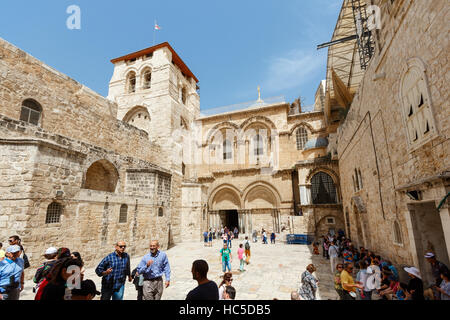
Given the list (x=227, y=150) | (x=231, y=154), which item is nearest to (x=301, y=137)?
(x=231, y=154)

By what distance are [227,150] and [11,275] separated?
18339mm

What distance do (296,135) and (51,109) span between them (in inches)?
688

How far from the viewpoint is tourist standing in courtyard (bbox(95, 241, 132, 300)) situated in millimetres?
3707

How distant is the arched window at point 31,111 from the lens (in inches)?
396

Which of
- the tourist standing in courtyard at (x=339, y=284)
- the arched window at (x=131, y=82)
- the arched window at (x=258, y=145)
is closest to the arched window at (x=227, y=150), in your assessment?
the arched window at (x=258, y=145)

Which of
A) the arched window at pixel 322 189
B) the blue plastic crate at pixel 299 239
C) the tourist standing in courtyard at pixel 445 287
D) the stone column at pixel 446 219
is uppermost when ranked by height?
the arched window at pixel 322 189

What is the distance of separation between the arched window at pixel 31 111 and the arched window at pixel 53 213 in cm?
530

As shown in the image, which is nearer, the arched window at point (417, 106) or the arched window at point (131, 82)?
the arched window at point (417, 106)

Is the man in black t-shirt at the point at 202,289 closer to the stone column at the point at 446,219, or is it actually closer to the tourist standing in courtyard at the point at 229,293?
the tourist standing in courtyard at the point at 229,293

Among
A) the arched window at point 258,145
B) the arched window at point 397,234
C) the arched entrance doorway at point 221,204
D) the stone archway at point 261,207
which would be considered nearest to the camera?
the arched window at point 397,234

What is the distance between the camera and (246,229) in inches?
717

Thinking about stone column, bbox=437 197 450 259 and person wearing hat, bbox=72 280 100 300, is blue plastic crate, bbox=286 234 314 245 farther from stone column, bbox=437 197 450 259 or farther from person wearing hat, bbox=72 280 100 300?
person wearing hat, bbox=72 280 100 300

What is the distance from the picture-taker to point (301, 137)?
19734 millimetres

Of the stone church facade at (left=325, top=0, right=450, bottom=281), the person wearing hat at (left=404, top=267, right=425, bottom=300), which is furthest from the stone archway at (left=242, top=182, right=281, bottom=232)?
the person wearing hat at (left=404, top=267, right=425, bottom=300)
